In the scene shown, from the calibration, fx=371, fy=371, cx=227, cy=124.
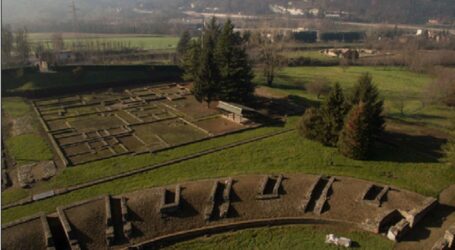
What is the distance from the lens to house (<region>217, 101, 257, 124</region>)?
37.2 metres

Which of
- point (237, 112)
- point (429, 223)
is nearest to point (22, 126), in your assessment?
point (237, 112)

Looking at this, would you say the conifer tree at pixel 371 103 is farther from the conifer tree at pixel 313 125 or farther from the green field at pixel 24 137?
the green field at pixel 24 137

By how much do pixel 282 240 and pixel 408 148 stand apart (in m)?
17.5

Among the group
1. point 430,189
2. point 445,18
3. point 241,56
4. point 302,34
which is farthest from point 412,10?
point 430,189

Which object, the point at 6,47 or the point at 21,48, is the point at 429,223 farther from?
the point at 21,48

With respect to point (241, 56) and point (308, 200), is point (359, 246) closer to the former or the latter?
point (308, 200)

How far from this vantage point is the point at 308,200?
22.6 m

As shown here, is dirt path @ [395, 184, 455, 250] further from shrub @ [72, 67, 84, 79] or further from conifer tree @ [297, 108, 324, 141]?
shrub @ [72, 67, 84, 79]

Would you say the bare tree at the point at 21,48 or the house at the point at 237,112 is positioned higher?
the bare tree at the point at 21,48

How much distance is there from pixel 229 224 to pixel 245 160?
8402 millimetres

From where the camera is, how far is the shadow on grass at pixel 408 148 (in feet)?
96.7

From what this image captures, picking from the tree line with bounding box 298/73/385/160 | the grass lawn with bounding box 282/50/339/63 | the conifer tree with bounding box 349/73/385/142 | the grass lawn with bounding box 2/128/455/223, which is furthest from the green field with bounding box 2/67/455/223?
the grass lawn with bounding box 282/50/339/63

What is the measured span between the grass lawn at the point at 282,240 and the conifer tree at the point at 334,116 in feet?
37.0

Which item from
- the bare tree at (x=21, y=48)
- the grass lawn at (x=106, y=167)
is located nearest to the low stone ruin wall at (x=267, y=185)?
the grass lawn at (x=106, y=167)
